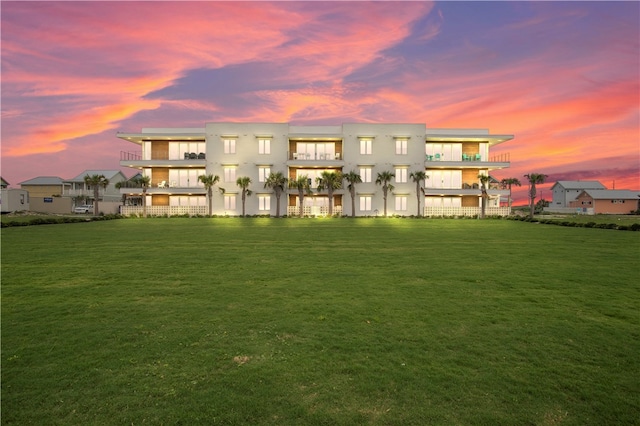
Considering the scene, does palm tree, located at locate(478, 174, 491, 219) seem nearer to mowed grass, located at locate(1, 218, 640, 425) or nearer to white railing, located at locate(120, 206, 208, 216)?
white railing, located at locate(120, 206, 208, 216)

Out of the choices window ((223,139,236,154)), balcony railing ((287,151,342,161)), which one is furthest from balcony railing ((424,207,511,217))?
window ((223,139,236,154))

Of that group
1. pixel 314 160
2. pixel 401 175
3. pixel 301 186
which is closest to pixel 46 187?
pixel 314 160

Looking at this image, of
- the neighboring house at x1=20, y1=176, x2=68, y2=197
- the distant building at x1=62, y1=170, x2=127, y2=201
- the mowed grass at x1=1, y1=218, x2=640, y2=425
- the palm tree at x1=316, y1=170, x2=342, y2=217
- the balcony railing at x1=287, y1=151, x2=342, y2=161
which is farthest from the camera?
the neighboring house at x1=20, y1=176, x2=68, y2=197

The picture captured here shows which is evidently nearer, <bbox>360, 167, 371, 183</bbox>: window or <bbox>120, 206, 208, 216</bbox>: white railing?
<bbox>120, 206, 208, 216</bbox>: white railing

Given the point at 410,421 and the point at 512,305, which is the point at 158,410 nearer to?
the point at 410,421

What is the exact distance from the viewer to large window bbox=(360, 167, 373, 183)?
49.8 metres

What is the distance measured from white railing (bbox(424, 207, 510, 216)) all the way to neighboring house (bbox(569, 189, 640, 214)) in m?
41.4

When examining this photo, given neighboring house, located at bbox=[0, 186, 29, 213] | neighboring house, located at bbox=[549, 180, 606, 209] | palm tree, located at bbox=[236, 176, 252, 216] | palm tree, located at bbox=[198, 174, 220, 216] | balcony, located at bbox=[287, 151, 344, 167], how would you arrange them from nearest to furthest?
palm tree, located at bbox=[198, 174, 220, 216], palm tree, located at bbox=[236, 176, 252, 216], balcony, located at bbox=[287, 151, 344, 167], neighboring house, located at bbox=[0, 186, 29, 213], neighboring house, located at bbox=[549, 180, 606, 209]

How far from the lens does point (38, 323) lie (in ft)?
20.9

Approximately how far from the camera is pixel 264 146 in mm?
50219

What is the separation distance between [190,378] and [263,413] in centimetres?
117

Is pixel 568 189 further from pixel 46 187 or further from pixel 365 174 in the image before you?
pixel 46 187

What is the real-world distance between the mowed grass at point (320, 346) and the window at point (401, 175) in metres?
39.3

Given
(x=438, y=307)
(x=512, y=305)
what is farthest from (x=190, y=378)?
(x=512, y=305)
